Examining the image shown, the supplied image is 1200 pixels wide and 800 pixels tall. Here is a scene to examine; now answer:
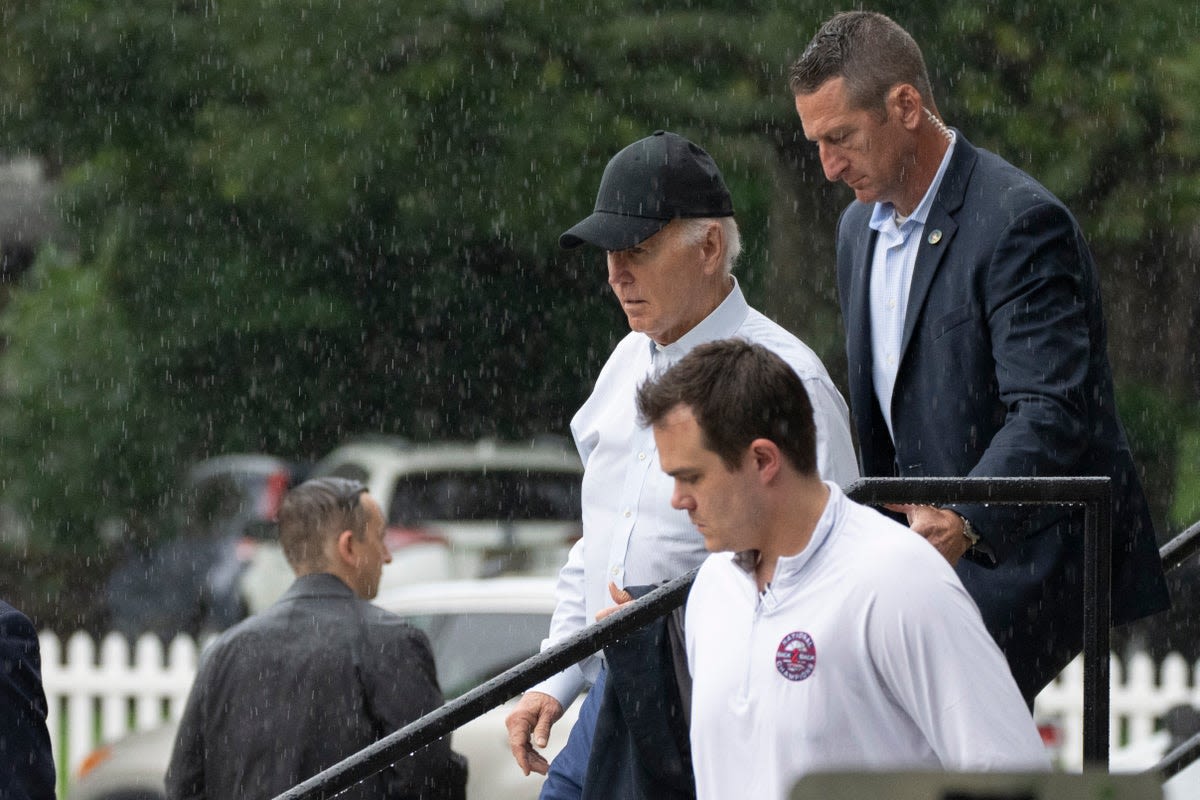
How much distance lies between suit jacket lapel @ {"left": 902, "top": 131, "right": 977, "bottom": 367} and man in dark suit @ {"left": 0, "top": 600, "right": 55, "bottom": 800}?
182 centimetres

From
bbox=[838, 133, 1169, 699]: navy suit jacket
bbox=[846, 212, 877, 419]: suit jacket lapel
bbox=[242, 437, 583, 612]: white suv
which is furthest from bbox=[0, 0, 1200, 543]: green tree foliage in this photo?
bbox=[838, 133, 1169, 699]: navy suit jacket

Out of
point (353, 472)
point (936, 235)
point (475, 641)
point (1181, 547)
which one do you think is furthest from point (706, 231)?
point (353, 472)

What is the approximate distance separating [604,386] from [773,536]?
1312 mm

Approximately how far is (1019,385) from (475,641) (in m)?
6.33

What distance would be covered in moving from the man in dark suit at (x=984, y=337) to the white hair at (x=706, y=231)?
0.28 metres

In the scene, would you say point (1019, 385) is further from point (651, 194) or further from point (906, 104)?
point (651, 194)

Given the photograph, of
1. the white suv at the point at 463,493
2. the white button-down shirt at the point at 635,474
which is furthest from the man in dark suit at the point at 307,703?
the white suv at the point at 463,493

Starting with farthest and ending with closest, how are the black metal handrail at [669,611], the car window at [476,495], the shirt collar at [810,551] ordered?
1. the car window at [476,495]
2. the black metal handrail at [669,611]
3. the shirt collar at [810,551]

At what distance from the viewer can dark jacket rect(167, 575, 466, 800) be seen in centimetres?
635

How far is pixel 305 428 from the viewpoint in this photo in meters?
16.4

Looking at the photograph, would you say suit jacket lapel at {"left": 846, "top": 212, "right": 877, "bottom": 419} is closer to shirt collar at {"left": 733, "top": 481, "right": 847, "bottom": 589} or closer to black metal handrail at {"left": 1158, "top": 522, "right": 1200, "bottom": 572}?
black metal handrail at {"left": 1158, "top": 522, "right": 1200, "bottom": 572}

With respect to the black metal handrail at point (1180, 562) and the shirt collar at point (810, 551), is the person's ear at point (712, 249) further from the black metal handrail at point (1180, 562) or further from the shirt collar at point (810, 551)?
the shirt collar at point (810, 551)

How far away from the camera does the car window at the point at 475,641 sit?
942 cm

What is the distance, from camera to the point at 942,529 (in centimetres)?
336
